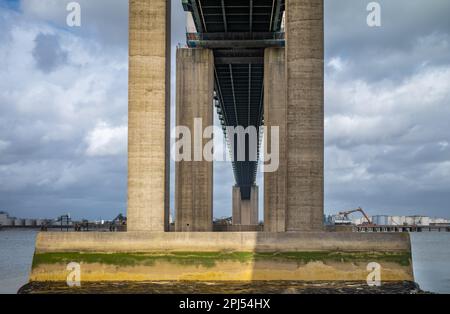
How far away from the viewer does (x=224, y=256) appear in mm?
26312

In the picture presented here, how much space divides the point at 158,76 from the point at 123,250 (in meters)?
8.90

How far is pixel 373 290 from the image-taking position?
2441cm

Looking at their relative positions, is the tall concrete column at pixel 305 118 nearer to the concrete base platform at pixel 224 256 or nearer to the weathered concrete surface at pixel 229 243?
the weathered concrete surface at pixel 229 243

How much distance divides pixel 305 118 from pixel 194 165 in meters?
20.2

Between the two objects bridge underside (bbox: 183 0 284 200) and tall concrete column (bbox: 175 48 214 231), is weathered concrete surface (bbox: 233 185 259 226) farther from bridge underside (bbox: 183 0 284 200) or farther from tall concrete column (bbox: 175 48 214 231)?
tall concrete column (bbox: 175 48 214 231)

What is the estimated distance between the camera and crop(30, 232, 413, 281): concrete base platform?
26.1 meters

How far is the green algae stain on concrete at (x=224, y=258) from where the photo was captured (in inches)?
1032

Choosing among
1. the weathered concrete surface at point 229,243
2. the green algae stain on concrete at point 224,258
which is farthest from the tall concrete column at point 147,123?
the green algae stain on concrete at point 224,258

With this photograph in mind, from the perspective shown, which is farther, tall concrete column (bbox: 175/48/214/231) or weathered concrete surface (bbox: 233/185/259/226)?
weathered concrete surface (bbox: 233/185/259/226)

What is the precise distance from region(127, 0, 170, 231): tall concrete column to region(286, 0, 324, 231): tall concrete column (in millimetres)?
6386

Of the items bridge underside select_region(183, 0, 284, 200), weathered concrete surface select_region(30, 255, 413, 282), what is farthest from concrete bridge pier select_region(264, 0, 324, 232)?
bridge underside select_region(183, 0, 284, 200)

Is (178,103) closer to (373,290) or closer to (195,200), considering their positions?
(195,200)

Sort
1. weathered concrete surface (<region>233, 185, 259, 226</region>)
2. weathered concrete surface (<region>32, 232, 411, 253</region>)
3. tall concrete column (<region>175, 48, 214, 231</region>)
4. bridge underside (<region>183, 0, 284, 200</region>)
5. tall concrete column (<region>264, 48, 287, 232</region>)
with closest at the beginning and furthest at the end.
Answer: weathered concrete surface (<region>32, 232, 411, 253</region>) < bridge underside (<region>183, 0, 284, 200</region>) < tall concrete column (<region>264, 48, 287, 232</region>) < tall concrete column (<region>175, 48, 214, 231</region>) < weathered concrete surface (<region>233, 185, 259, 226</region>)
